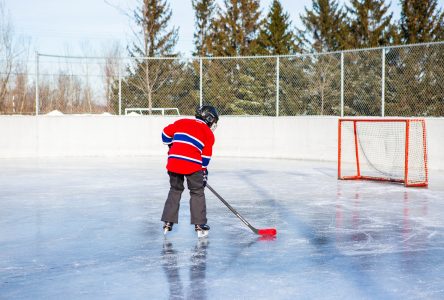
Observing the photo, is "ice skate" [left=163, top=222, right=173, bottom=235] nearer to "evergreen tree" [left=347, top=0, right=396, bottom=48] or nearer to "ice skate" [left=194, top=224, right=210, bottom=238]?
"ice skate" [left=194, top=224, right=210, bottom=238]

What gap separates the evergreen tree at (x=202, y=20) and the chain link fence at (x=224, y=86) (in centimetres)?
1875

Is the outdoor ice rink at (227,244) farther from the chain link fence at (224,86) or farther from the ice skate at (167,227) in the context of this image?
the chain link fence at (224,86)

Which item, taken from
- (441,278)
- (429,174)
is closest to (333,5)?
(429,174)

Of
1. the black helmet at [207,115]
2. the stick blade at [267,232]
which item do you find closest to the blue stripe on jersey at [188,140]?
the black helmet at [207,115]

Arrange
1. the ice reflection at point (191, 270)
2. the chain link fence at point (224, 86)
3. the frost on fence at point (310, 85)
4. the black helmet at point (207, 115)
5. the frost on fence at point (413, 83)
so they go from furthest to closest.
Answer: the frost on fence at point (310, 85) < the chain link fence at point (224, 86) < the frost on fence at point (413, 83) < the black helmet at point (207, 115) < the ice reflection at point (191, 270)

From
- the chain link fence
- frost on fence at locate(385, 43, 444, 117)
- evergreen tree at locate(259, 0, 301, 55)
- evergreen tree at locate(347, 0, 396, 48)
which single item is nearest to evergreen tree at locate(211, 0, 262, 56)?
evergreen tree at locate(259, 0, 301, 55)

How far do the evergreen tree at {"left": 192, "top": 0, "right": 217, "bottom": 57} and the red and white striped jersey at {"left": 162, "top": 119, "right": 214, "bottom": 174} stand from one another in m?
31.6

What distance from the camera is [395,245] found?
539 centimetres

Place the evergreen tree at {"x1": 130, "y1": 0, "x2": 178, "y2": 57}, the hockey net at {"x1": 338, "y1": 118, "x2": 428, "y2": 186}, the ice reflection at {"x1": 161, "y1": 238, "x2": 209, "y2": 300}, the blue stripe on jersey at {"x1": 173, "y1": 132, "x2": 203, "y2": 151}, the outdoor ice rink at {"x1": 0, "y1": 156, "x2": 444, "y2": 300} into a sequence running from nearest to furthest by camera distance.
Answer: the ice reflection at {"x1": 161, "y1": 238, "x2": 209, "y2": 300}
the outdoor ice rink at {"x1": 0, "y1": 156, "x2": 444, "y2": 300}
the blue stripe on jersey at {"x1": 173, "y1": 132, "x2": 203, "y2": 151}
the hockey net at {"x1": 338, "y1": 118, "x2": 428, "y2": 186}
the evergreen tree at {"x1": 130, "y1": 0, "x2": 178, "y2": 57}

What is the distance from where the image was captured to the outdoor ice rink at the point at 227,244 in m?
3.99

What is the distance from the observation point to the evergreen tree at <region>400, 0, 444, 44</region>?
33.7 m

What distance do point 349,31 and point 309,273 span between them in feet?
107

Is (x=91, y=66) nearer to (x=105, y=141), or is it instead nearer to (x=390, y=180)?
(x=105, y=141)

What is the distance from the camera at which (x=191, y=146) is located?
18.0 ft
